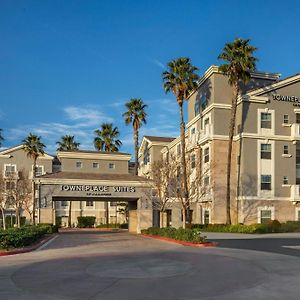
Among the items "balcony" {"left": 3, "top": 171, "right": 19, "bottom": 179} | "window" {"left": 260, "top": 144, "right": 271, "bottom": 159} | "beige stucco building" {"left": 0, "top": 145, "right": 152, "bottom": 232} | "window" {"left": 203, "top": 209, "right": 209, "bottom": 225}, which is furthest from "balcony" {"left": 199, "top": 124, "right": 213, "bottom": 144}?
"balcony" {"left": 3, "top": 171, "right": 19, "bottom": 179}

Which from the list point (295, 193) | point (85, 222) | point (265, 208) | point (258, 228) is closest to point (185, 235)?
point (258, 228)

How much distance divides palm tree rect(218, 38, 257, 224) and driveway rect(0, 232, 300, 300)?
23.1 metres

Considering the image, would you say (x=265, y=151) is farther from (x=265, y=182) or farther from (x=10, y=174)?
(x=10, y=174)

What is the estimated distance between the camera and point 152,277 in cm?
1252

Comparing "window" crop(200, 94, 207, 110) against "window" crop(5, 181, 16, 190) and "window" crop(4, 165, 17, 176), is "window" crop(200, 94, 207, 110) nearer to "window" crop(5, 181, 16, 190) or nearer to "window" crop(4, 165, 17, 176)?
"window" crop(5, 181, 16, 190)

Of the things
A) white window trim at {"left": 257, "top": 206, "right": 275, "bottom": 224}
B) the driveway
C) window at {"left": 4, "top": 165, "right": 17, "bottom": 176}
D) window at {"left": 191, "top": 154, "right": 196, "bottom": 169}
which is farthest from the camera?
window at {"left": 4, "top": 165, "right": 17, "bottom": 176}

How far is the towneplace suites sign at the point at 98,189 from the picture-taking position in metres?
37.8

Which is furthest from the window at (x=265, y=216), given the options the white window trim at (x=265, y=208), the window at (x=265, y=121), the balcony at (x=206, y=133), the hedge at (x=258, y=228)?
the balcony at (x=206, y=133)

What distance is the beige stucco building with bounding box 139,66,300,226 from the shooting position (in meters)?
42.9

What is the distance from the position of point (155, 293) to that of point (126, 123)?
167ft

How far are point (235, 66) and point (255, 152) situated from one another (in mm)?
9051

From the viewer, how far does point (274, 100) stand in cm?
4447

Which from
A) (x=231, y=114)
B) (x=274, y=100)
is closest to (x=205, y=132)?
(x=231, y=114)

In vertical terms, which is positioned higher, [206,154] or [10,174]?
[206,154]
